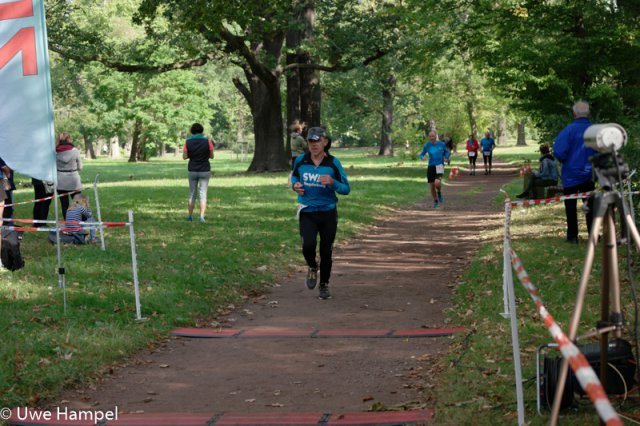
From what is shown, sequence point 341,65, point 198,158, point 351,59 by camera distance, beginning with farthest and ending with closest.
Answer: point 341,65 < point 351,59 < point 198,158

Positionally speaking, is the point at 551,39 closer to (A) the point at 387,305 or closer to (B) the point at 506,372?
(A) the point at 387,305

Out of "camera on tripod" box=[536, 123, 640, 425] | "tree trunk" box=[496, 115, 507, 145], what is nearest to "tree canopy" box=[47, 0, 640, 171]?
"camera on tripod" box=[536, 123, 640, 425]

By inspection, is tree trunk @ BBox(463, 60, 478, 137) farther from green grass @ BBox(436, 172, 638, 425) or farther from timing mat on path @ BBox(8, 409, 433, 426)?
timing mat on path @ BBox(8, 409, 433, 426)

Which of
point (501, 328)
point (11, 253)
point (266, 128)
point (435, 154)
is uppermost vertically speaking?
point (266, 128)

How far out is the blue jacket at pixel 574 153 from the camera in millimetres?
12969

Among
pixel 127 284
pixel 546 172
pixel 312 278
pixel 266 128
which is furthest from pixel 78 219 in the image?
pixel 266 128

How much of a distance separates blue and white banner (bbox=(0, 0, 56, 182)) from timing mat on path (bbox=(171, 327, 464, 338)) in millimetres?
2252

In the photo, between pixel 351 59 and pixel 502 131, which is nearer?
pixel 351 59

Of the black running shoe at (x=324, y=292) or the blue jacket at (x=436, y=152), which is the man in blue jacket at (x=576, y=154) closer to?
the black running shoe at (x=324, y=292)

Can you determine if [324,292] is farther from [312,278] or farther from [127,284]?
[127,284]

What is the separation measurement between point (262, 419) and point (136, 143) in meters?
75.4

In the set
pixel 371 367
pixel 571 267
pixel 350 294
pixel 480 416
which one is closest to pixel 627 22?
pixel 571 267

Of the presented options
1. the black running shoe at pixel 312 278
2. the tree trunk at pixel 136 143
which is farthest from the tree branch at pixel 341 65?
the tree trunk at pixel 136 143

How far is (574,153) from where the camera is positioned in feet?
42.8
